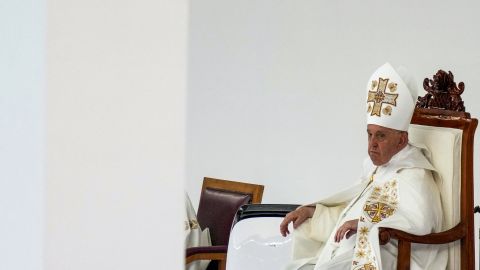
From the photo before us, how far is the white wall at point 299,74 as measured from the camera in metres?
5.33

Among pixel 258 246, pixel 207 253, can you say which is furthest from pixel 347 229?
pixel 207 253

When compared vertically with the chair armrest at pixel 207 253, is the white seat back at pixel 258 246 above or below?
above

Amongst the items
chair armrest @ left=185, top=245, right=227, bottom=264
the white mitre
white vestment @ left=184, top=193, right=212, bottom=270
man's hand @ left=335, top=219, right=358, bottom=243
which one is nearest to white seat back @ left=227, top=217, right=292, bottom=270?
chair armrest @ left=185, top=245, right=227, bottom=264

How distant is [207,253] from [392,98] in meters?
1.23

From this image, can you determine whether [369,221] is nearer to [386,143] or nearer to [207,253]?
[386,143]

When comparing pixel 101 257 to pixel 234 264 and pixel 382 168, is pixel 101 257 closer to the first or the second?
pixel 382 168

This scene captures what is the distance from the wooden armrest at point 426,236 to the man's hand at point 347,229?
5.9 inches

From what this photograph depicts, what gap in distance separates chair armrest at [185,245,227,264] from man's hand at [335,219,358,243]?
0.97 m

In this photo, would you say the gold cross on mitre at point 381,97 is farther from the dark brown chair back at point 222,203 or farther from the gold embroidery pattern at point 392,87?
the dark brown chair back at point 222,203

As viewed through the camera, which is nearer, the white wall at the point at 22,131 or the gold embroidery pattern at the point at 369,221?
the white wall at the point at 22,131

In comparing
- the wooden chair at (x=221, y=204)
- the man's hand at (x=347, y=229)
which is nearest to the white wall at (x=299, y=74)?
the wooden chair at (x=221, y=204)

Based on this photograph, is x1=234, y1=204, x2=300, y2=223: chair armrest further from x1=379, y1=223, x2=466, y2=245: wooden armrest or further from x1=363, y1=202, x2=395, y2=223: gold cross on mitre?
x1=379, y1=223, x2=466, y2=245: wooden armrest

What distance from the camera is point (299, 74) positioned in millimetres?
6199

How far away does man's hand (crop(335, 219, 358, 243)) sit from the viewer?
142 inches
